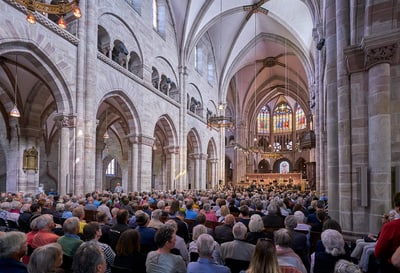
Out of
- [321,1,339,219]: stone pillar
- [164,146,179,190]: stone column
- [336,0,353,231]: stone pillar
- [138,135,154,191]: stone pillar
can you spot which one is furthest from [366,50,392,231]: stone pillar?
[164,146,179,190]: stone column

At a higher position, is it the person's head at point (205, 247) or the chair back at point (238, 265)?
the person's head at point (205, 247)

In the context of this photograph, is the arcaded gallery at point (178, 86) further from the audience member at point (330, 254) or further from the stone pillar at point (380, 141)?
the audience member at point (330, 254)

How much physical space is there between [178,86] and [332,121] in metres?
17.1

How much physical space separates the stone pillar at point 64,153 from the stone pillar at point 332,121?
373 inches

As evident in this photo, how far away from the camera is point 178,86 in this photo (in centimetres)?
2475

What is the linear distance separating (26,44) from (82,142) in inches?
162

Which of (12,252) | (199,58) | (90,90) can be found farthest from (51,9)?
(199,58)

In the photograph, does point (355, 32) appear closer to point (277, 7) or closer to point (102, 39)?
point (102, 39)

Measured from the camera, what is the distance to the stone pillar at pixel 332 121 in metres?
8.65

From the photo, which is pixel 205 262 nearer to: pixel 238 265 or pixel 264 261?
pixel 238 265

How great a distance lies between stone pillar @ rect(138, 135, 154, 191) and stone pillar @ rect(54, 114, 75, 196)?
6.02 m

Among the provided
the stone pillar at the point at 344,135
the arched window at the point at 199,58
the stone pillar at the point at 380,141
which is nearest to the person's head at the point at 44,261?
the stone pillar at the point at 380,141

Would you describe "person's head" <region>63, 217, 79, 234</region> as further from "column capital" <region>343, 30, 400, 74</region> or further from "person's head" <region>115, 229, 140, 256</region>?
"column capital" <region>343, 30, 400, 74</region>

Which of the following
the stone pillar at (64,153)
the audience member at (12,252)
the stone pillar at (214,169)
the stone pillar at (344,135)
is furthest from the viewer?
the stone pillar at (214,169)
